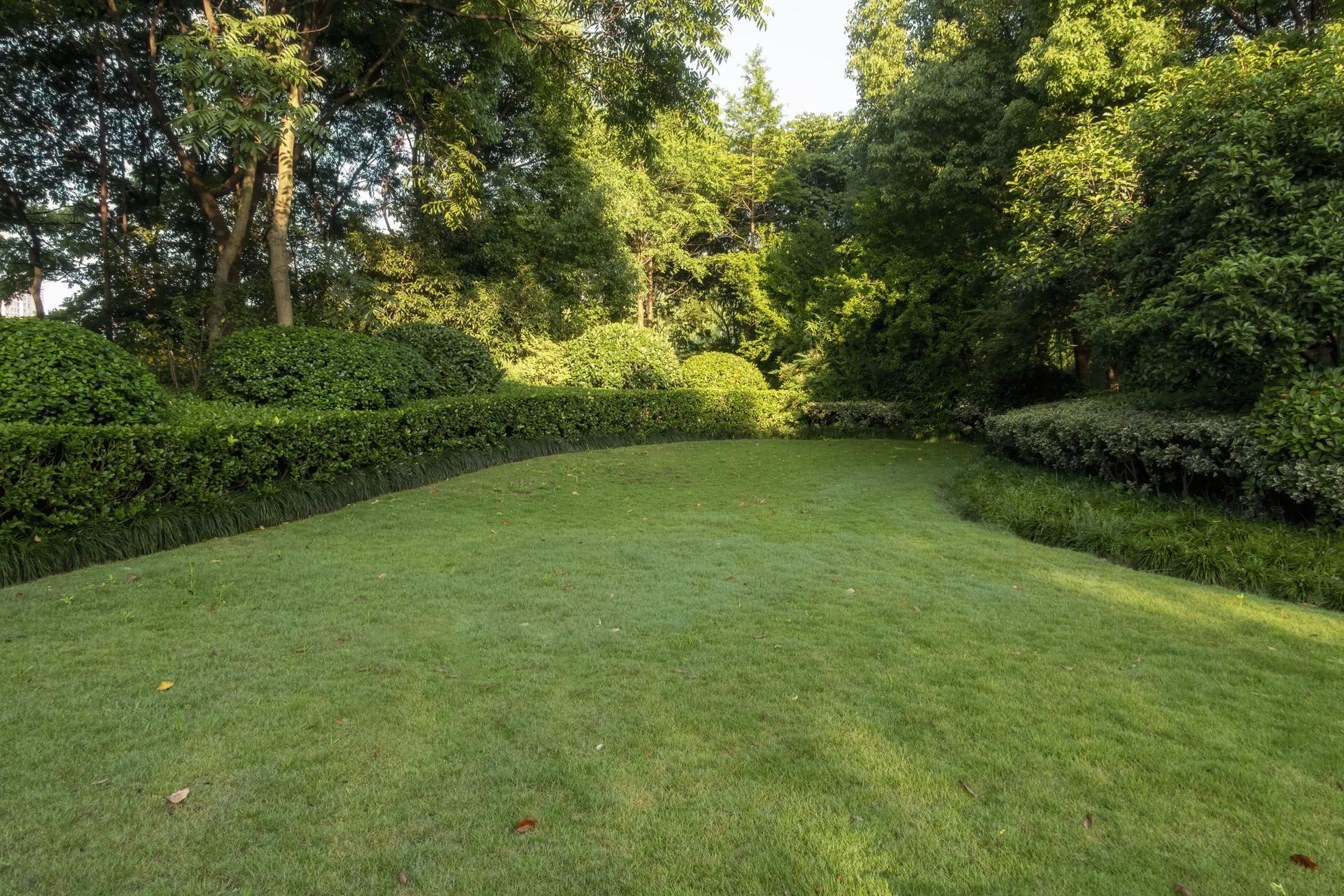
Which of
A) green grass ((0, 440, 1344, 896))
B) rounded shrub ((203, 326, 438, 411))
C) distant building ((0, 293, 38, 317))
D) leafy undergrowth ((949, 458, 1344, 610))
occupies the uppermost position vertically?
distant building ((0, 293, 38, 317))

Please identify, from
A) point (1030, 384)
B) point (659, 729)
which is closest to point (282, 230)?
point (659, 729)

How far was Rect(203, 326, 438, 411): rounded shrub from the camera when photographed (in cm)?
812

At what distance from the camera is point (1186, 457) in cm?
593

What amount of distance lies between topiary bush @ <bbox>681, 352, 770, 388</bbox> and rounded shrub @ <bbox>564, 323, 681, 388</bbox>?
81 centimetres

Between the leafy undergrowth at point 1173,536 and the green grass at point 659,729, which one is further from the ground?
the green grass at point 659,729

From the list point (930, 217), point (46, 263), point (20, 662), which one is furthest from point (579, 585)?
point (46, 263)

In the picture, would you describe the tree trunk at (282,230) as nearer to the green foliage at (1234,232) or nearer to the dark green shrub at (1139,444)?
the dark green shrub at (1139,444)

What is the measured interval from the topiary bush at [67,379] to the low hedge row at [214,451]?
0.47 metres

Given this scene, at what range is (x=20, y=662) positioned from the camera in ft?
10.3

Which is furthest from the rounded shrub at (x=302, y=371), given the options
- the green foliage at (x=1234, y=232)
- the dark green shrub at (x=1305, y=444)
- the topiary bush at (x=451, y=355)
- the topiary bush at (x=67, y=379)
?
the dark green shrub at (x=1305, y=444)

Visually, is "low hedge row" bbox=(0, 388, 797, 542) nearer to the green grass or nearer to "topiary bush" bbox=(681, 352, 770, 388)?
the green grass

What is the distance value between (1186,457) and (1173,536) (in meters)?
1.02

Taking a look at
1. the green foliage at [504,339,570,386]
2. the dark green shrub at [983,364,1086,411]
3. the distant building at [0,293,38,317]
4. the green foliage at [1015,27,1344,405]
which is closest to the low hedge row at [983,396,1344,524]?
the green foliage at [1015,27,1344,405]

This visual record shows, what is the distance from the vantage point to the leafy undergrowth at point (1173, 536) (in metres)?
4.55
